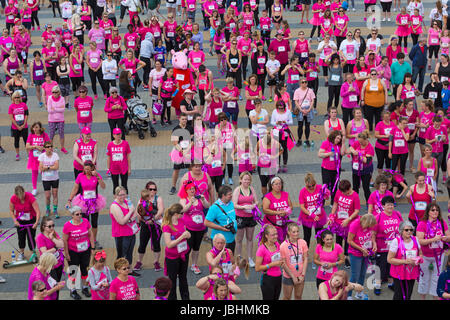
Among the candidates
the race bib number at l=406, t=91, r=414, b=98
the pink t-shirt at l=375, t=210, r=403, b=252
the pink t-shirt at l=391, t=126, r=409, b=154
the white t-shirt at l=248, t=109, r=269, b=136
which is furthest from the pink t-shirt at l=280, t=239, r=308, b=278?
the race bib number at l=406, t=91, r=414, b=98

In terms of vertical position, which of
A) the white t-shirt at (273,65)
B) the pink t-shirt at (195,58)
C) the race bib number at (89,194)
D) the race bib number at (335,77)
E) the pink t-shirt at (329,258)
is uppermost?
the pink t-shirt at (195,58)

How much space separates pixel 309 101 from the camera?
50.2 ft

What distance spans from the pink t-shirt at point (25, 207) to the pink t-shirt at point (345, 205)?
4.56m

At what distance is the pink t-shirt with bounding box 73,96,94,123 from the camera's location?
15.4 m

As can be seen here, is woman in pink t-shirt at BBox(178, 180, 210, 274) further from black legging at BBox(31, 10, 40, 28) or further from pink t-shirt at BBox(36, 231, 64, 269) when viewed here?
black legging at BBox(31, 10, 40, 28)

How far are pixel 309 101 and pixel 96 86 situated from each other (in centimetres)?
665

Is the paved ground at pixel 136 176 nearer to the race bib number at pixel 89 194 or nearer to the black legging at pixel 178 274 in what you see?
the black legging at pixel 178 274

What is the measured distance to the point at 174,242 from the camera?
981cm

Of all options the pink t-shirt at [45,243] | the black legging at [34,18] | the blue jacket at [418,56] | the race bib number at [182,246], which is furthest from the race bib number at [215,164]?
the black legging at [34,18]

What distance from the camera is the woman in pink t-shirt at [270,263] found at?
9422mm

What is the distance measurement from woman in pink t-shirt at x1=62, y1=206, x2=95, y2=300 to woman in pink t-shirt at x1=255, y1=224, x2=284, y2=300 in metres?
2.50

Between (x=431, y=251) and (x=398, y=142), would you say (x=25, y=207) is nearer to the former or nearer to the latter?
(x=431, y=251)

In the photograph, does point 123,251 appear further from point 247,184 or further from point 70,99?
point 70,99

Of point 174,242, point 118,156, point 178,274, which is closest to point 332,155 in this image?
point 118,156
